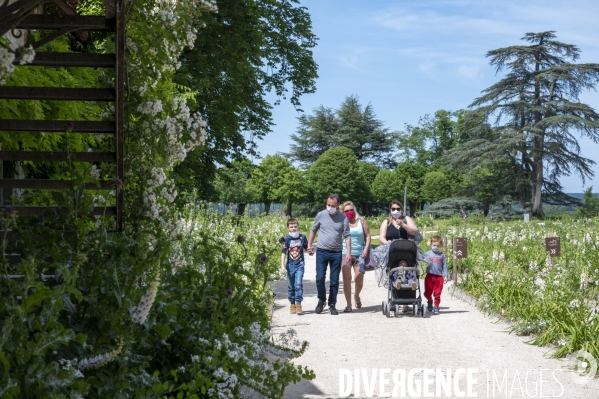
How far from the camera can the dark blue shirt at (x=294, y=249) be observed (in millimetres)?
11250

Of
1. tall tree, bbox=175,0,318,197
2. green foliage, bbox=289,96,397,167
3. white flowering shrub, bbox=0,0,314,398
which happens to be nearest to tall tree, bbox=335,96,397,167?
green foliage, bbox=289,96,397,167

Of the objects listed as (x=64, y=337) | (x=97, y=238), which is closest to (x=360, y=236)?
(x=97, y=238)

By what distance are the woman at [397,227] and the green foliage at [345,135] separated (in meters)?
66.2

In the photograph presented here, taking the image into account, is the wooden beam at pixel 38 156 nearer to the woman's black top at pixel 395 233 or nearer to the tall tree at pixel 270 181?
the woman's black top at pixel 395 233

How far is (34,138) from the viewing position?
5527 mm

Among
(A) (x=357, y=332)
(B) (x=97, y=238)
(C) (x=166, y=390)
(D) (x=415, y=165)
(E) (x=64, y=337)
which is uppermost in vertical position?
(D) (x=415, y=165)

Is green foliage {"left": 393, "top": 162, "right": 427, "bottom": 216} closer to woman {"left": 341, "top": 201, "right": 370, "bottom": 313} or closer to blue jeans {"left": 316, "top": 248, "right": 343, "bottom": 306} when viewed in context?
woman {"left": 341, "top": 201, "right": 370, "bottom": 313}

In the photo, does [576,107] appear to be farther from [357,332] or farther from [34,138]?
[34,138]

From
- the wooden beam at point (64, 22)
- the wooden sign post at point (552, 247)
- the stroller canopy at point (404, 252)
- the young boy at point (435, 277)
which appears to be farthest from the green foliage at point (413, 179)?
the wooden beam at point (64, 22)

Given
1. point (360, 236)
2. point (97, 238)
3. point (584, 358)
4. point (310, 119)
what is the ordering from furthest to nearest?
point (310, 119), point (360, 236), point (584, 358), point (97, 238)

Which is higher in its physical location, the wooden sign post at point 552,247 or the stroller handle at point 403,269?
the wooden sign post at point 552,247

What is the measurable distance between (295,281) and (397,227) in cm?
182

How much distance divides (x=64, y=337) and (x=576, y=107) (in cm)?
4848

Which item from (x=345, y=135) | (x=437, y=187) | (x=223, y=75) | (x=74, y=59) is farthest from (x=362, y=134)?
(x=74, y=59)
